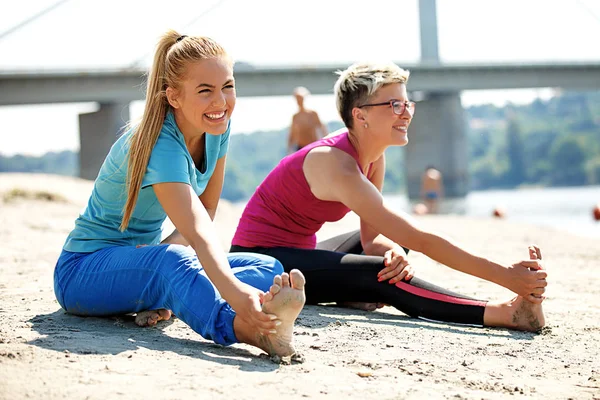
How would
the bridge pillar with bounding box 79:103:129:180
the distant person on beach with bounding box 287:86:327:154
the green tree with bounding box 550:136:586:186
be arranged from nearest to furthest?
the distant person on beach with bounding box 287:86:327:154 → the bridge pillar with bounding box 79:103:129:180 → the green tree with bounding box 550:136:586:186

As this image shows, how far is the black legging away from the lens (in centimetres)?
327

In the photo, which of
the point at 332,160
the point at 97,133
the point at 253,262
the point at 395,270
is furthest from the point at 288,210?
the point at 97,133

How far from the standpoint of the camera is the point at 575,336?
315cm

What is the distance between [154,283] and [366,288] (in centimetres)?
106

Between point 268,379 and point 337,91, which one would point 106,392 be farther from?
point 337,91

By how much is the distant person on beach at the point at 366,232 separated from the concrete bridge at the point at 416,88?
26219 millimetres

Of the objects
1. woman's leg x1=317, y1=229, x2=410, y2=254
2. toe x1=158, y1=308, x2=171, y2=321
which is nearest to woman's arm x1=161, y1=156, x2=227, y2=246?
toe x1=158, y1=308, x2=171, y2=321

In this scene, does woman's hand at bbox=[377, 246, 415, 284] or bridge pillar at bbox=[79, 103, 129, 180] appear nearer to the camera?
woman's hand at bbox=[377, 246, 415, 284]

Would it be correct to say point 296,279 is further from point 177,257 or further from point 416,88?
point 416,88

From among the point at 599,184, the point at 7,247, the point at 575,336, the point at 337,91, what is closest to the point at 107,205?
the point at 337,91

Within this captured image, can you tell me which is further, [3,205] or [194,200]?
[3,205]

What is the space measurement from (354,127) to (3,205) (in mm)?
7999

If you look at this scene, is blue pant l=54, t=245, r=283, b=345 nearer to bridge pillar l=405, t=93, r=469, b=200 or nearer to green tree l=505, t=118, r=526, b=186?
bridge pillar l=405, t=93, r=469, b=200

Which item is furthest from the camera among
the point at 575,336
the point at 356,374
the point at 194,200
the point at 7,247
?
the point at 7,247
